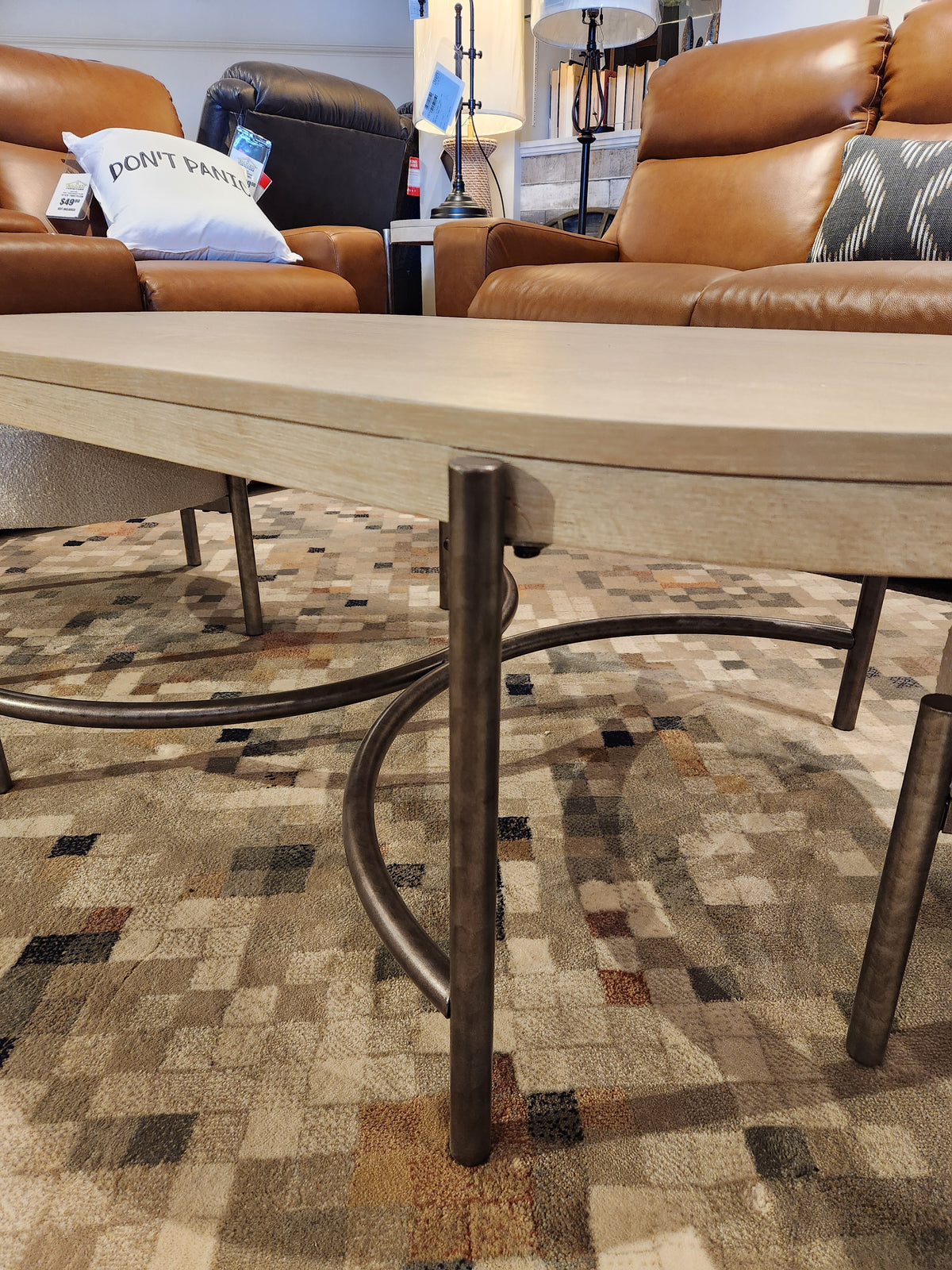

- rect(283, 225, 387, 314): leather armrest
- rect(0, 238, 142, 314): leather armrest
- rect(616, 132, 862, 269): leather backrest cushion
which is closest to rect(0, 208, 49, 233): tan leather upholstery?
rect(0, 238, 142, 314): leather armrest

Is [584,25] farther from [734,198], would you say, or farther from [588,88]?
[734,198]

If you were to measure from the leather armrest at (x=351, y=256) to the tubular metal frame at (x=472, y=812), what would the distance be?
2.12 meters

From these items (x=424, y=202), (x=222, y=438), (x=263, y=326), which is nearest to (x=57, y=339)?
(x=263, y=326)

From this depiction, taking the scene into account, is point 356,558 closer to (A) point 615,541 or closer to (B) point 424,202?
(A) point 615,541

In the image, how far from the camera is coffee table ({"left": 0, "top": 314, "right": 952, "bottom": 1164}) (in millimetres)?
302

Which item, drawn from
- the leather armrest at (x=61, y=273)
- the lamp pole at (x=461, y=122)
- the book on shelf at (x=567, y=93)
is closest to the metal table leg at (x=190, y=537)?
the leather armrest at (x=61, y=273)

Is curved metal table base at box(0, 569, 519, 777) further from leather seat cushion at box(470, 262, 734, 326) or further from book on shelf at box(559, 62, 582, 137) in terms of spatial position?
book on shelf at box(559, 62, 582, 137)

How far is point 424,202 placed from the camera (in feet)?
13.7

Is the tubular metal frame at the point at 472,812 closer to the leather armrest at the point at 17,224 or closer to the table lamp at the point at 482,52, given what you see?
the leather armrest at the point at 17,224

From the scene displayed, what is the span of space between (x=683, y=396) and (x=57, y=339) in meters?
0.52

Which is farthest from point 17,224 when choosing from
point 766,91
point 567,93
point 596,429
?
point 567,93

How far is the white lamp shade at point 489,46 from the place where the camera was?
2.78 meters

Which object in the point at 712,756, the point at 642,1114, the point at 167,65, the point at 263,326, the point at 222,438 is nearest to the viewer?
the point at 222,438

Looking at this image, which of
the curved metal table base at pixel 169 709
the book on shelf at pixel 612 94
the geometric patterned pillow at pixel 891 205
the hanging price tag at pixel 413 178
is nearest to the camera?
the curved metal table base at pixel 169 709
